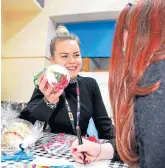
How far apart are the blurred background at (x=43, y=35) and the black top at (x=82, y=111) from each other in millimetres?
643

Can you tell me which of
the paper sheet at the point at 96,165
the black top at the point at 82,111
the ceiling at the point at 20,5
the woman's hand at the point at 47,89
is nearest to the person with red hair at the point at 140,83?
the paper sheet at the point at 96,165

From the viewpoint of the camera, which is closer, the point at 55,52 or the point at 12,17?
the point at 55,52

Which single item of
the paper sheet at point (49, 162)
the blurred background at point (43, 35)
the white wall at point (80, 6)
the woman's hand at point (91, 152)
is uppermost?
the white wall at point (80, 6)

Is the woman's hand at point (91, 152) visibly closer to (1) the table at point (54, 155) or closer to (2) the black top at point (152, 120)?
(1) the table at point (54, 155)

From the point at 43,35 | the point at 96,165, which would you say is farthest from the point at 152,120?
the point at 43,35

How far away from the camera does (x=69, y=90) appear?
50.3 inches

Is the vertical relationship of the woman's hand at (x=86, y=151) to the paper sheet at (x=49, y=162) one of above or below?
above

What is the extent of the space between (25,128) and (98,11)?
4.76 ft

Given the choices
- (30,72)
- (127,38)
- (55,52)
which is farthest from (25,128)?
(30,72)

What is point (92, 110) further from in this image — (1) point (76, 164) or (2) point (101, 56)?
(2) point (101, 56)

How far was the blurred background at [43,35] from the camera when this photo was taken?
1.98 m

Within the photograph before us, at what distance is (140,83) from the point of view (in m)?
0.36

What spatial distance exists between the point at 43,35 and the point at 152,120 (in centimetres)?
180

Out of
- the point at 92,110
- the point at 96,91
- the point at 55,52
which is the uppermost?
the point at 55,52
